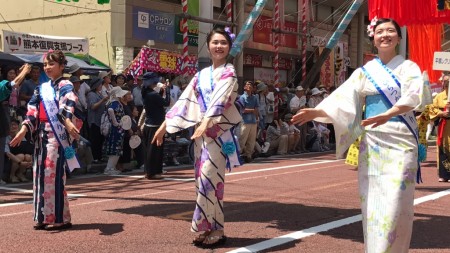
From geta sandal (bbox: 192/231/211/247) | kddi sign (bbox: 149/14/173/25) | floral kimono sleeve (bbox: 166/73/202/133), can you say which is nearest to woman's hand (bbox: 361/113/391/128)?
floral kimono sleeve (bbox: 166/73/202/133)

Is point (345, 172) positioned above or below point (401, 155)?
below

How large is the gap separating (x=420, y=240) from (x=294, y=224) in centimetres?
131

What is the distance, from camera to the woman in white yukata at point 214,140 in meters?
5.40

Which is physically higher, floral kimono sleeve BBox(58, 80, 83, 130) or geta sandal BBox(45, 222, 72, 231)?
floral kimono sleeve BBox(58, 80, 83, 130)

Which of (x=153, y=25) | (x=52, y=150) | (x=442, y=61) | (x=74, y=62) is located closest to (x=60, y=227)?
(x=52, y=150)

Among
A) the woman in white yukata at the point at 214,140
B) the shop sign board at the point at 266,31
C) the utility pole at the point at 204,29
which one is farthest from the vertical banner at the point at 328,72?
the woman in white yukata at the point at 214,140

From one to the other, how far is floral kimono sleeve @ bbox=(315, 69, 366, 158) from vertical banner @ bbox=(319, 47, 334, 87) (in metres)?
23.0

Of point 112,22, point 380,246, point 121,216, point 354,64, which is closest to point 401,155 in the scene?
point 380,246

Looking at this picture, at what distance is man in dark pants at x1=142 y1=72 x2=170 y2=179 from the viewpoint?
1048 cm

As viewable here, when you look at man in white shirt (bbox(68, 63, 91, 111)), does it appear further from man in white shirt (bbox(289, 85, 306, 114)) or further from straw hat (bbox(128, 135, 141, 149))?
man in white shirt (bbox(289, 85, 306, 114))

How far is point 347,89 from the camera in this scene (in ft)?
14.8

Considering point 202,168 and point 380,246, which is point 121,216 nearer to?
point 202,168

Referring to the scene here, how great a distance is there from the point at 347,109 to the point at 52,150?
3.14 meters

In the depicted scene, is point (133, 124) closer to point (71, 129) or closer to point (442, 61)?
point (71, 129)
